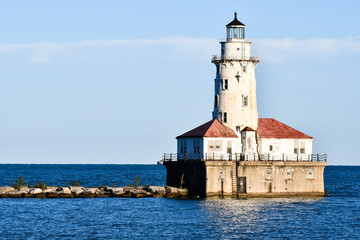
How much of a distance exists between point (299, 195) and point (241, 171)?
6786mm

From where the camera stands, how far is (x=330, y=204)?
71.4 meters

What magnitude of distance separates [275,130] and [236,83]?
6.34 meters

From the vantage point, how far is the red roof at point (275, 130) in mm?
76250

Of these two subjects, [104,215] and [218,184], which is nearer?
[104,215]

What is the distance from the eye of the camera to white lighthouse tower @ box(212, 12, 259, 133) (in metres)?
76.5

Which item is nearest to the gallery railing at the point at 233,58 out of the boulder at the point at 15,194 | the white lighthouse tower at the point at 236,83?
the white lighthouse tower at the point at 236,83

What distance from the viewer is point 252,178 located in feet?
236

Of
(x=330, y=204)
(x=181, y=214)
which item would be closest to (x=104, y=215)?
(x=181, y=214)

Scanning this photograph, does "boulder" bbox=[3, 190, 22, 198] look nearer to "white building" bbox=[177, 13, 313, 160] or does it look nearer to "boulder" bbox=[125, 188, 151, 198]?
"boulder" bbox=[125, 188, 151, 198]

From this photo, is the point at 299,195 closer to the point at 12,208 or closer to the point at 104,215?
the point at 104,215

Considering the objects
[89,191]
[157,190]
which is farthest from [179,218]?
[89,191]

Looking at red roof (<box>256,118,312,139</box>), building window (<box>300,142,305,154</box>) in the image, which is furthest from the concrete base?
red roof (<box>256,118,312,139</box>)

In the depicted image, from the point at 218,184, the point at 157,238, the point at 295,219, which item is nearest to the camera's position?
the point at 157,238

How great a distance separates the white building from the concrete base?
2.40 meters
